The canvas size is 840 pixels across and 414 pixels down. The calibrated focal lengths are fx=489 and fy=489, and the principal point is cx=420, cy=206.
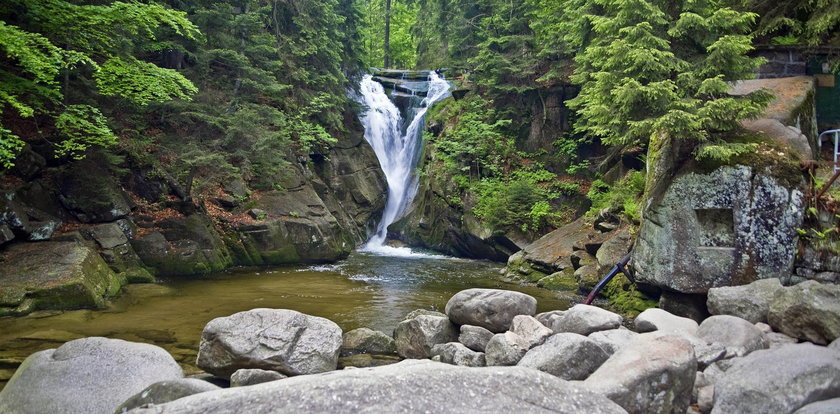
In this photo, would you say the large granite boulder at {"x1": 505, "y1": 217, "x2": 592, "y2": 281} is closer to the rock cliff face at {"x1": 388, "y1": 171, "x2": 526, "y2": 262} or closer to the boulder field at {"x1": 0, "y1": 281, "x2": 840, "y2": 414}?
the rock cliff face at {"x1": 388, "y1": 171, "x2": 526, "y2": 262}

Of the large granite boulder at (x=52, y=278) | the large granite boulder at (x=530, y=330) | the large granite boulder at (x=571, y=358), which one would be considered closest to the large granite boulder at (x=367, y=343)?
the large granite boulder at (x=530, y=330)

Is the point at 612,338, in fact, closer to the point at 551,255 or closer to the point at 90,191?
the point at 551,255

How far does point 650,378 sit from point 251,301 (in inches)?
319

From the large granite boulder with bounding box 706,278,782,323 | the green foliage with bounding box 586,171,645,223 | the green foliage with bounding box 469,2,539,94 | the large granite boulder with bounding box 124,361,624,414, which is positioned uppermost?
the green foliage with bounding box 469,2,539,94

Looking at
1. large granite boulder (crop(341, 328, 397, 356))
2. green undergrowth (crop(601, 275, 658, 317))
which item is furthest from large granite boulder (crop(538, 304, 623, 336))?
green undergrowth (crop(601, 275, 658, 317))

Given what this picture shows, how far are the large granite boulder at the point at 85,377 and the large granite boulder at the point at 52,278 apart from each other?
4.19m

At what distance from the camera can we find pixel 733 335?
5703mm

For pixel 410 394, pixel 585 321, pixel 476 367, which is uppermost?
pixel 410 394

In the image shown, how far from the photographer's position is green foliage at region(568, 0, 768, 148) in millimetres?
7941

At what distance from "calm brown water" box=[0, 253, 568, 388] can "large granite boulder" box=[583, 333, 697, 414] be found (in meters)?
4.75

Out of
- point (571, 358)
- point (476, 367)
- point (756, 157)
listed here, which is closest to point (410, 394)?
point (476, 367)

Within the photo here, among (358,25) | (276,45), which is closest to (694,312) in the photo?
(276,45)

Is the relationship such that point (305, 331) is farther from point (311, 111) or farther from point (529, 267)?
point (311, 111)

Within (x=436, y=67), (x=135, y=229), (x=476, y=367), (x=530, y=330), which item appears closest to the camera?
(x=476, y=367)
